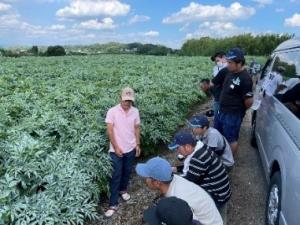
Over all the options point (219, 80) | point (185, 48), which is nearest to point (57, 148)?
point (219, 80)

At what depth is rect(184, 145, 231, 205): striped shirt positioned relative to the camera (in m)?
4.39

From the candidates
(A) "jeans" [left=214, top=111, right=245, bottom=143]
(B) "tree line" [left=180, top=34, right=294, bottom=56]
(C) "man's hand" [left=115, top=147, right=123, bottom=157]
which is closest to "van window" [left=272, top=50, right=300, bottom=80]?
(A) "jeans" [left=214, top=111, right=245, bottom=143]

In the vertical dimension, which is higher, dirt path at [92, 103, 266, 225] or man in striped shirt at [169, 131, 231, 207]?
man in striped shirt at [169, 131, 231, 207]

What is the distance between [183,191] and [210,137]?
206cm

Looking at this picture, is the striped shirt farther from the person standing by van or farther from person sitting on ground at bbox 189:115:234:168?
the person standing by van

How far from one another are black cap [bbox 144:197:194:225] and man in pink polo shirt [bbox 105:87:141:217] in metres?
2.81

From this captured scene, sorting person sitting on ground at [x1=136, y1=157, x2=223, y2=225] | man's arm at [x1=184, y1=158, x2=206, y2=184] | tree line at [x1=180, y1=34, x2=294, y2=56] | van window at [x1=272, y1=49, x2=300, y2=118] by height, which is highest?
van window at [x1=272, y1=49, x2=300, y2=118]

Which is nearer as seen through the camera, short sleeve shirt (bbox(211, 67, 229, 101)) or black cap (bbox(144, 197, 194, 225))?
black cap (bbox(144, 197, 194, 225))

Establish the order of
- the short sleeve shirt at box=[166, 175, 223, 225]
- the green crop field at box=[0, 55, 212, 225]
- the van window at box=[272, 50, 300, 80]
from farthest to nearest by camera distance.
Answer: the van window at box=[272, 50, 300, 80], the green crop field at box=[0, 55, 212, 225], the short sleeve shirt at box=[166, 175, 223, 225]

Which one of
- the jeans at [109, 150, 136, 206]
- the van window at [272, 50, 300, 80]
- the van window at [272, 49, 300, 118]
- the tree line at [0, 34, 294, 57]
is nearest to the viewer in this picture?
the van window at [272, 49, 300, 118]

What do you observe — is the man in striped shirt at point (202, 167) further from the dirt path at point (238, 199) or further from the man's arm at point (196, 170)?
the dirt path at point (238, 199)

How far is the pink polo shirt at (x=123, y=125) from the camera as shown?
538 centimetres

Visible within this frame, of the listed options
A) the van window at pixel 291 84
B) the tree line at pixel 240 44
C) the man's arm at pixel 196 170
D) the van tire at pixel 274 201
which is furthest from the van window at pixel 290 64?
the tree line at pixel 240 44

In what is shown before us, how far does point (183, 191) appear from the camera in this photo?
11.0ft
